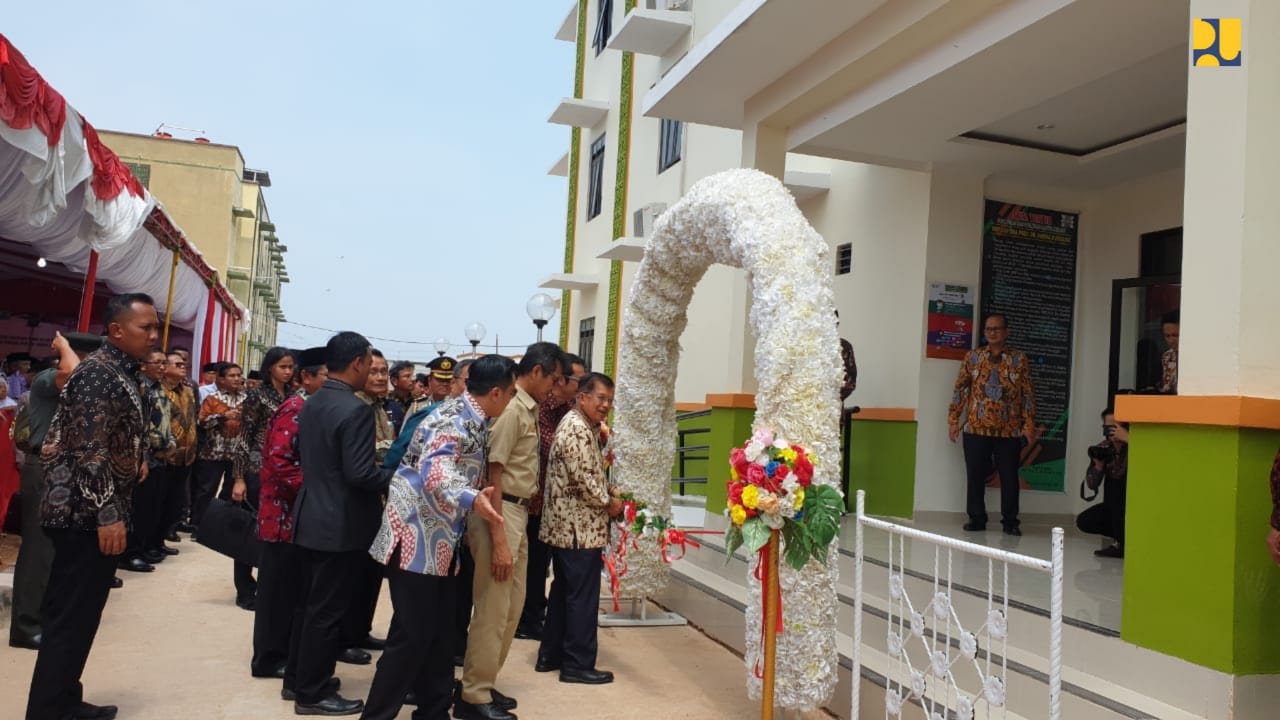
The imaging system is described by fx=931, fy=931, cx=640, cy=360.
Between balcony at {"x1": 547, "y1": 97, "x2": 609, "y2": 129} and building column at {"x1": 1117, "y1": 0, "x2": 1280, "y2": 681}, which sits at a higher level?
balcony at {"x1": 547, "y1": 97, "x2": 609, "y2": 129}

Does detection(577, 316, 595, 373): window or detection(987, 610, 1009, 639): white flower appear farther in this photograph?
detection(577, 316, 595, 373): window

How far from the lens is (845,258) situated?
30.8 feet

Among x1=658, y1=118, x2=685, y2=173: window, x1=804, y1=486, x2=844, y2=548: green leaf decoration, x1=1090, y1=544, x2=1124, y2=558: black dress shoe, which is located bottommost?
x1=1090, y1=544, x2=1124, y2=558: black dress shoe

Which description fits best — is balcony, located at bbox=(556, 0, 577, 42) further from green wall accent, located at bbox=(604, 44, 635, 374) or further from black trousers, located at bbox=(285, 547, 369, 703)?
black trousers, located at bbox=(285, 547, 369, 703)

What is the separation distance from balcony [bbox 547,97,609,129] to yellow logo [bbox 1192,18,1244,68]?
44.0 ft

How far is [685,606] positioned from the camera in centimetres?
727

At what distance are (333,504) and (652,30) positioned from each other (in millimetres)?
10184

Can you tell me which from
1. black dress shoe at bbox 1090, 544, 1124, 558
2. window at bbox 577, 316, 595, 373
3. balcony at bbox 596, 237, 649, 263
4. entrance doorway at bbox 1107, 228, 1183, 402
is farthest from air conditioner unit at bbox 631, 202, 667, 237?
black dress shoe at bbox 1090, 544, 1124, 558

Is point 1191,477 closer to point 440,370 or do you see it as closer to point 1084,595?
point 1084,595

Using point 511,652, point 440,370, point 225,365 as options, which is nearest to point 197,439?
point 225,365

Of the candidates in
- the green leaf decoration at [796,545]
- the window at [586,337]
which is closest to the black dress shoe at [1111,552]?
the green leaf decoration at [796,545]

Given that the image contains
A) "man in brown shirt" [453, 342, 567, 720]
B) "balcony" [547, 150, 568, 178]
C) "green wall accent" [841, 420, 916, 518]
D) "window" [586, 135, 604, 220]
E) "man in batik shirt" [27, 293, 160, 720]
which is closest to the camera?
"man in batik shirt" [27, 293, 160, 720]

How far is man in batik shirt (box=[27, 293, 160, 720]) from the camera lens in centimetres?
390

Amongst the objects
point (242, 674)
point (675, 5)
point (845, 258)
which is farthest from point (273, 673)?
point (675, 5)
